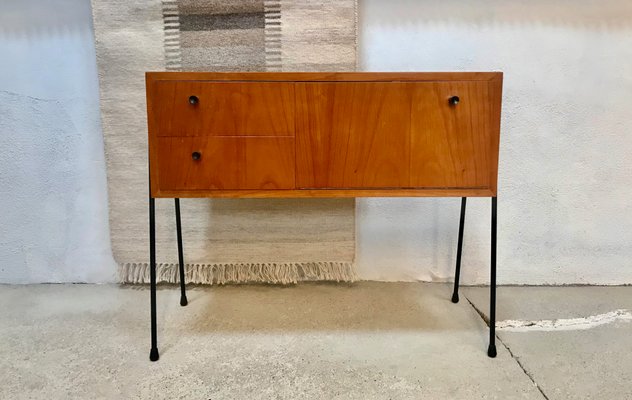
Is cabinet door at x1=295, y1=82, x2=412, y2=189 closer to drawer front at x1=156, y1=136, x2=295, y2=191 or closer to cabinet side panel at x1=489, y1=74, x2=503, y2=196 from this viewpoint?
drawer front at x1=156, y1=136, x2=295, y2=191

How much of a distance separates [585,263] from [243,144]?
1179 millimetres

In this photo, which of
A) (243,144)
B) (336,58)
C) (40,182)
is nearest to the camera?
(243,144)

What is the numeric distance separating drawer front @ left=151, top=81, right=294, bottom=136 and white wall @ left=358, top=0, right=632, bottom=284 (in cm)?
51

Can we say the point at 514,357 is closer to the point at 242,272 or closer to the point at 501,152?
the point at 501,152

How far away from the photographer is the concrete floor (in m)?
0.92

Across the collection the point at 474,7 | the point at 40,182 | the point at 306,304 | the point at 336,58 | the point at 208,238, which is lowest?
the point at 306,304

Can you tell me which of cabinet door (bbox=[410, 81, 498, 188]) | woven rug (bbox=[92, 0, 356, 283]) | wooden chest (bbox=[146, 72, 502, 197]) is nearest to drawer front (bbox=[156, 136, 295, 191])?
wooden chest (bbox=[146, 72, 502, 197])

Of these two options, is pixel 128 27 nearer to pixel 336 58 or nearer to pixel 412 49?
pixel 336 58

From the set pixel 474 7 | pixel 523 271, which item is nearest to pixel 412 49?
pixel 474 7

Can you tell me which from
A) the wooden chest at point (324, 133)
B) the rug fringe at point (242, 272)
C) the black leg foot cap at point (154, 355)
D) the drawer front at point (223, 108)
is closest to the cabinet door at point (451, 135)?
the wooden chest at point (324, 133)

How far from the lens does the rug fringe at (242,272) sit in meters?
1.40

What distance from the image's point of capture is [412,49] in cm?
134

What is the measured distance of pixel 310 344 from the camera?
1086 millimetres

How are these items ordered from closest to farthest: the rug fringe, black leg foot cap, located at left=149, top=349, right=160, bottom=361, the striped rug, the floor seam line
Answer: the floor seam line
black leg foot cap, located at left=149, top=349, right=160, bottom=361
the striped rug
the rug fringe
